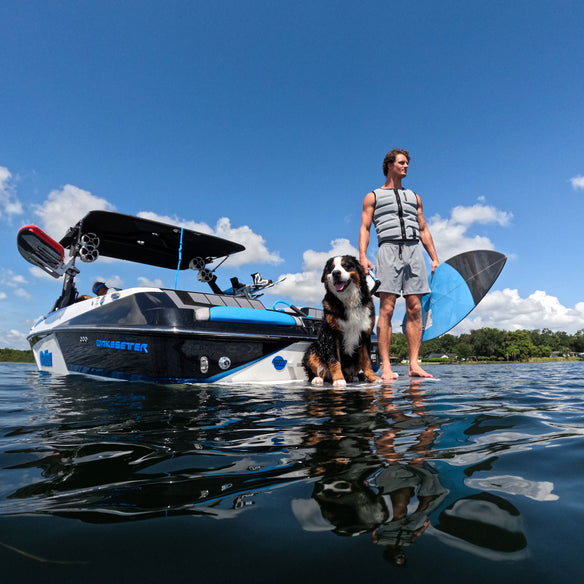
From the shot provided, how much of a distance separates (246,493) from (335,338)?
2.96m

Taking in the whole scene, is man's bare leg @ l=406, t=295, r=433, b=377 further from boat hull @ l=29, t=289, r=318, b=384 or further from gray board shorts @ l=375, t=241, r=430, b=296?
boat hull @ l=29, t=289, r=318, b=384

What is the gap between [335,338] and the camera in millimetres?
3832

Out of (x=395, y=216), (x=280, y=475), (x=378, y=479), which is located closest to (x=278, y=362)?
(x=395, y=216)

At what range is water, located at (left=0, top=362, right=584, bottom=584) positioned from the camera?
2.00ft

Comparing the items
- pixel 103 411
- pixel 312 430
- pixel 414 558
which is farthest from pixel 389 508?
pixel 103 411

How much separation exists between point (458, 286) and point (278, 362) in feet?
9.05

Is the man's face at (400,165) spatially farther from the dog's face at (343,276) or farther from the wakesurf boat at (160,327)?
the wakesurf boat at (160,327)

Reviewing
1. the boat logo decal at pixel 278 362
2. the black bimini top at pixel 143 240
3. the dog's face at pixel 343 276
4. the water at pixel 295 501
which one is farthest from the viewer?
the black bimini top at pixel 143 240

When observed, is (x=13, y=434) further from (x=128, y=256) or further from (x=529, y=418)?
(x=128, y=256)

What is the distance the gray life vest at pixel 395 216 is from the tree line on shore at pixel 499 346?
72.5 meters

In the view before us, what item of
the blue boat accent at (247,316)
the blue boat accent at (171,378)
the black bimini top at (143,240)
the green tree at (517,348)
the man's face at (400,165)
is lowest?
the green tree at (517,348)

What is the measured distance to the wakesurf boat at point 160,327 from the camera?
3850mm

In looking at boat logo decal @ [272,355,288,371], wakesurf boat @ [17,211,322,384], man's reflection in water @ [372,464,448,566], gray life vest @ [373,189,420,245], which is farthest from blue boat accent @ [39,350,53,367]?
man's reflection in water @ [372,464,448,566]

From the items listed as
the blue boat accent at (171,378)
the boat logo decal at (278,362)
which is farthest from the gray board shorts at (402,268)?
the blue boat accent at (171,378)
